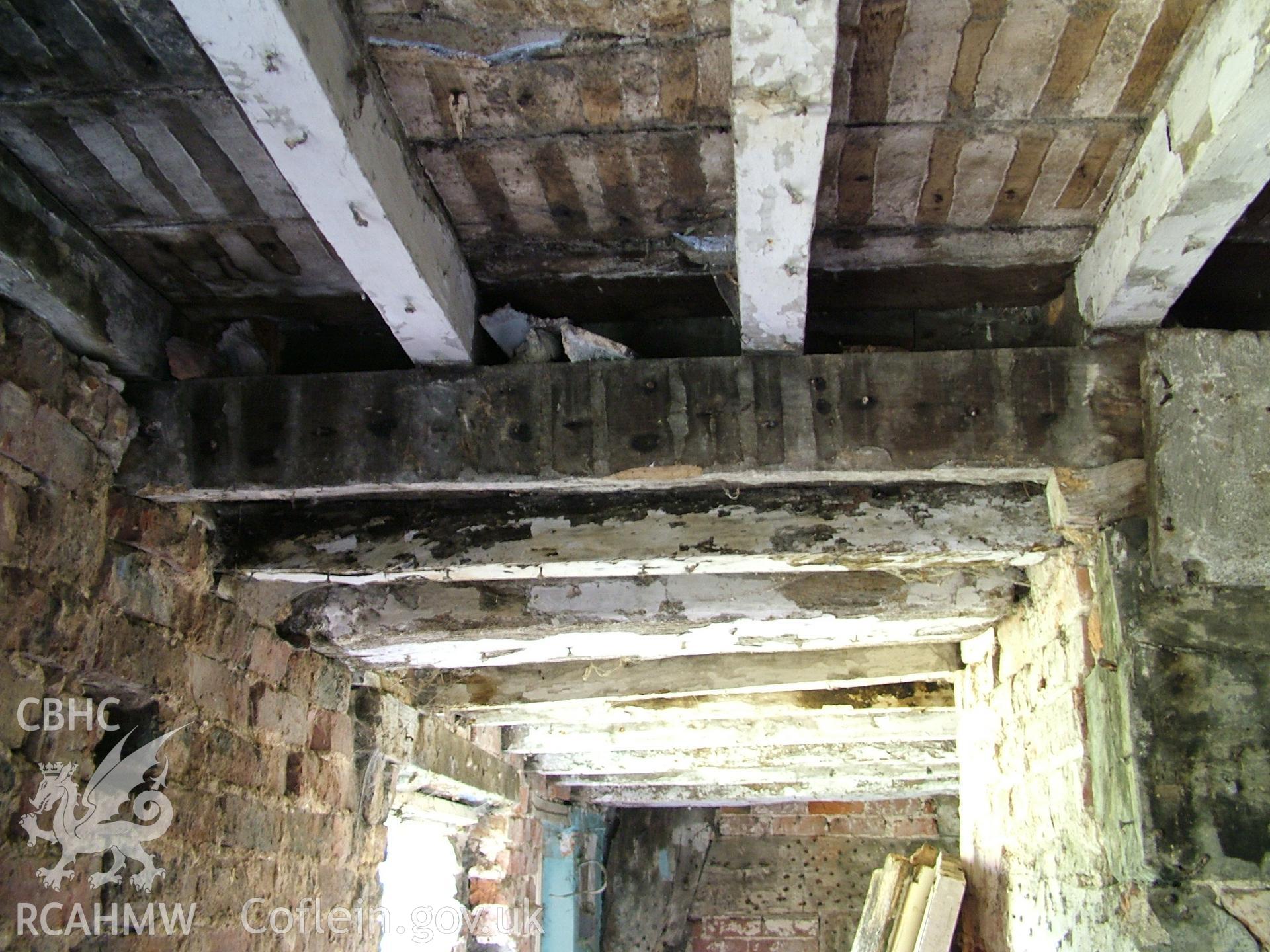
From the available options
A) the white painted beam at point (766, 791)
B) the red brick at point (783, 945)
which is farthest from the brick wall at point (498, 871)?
the red brick at point (783, 945)

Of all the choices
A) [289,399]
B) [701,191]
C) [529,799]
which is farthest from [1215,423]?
[529,799]

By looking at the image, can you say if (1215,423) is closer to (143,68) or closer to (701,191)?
(701,191)

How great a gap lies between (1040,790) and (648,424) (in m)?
1.53

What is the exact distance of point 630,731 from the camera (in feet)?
14.6

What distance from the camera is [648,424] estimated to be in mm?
1979

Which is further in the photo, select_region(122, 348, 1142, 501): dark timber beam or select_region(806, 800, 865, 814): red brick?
select_region(806, 800, 865, 814): red brick

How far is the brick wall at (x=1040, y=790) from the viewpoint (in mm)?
2135

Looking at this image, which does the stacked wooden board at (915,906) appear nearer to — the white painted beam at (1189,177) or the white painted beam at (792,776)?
the white painted beam at (792,776)

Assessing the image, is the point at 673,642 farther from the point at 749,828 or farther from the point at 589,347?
the point at 749,828

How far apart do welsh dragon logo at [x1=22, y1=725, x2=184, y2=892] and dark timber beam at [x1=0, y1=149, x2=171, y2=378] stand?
0.81 meters

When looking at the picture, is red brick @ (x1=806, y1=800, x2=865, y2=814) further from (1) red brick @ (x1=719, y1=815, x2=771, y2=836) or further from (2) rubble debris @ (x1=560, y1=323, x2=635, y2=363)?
(2) rubble debris @ (x1=560, y1=323, x2=635, y2=363)

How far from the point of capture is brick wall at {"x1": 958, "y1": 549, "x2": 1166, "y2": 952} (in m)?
2.13

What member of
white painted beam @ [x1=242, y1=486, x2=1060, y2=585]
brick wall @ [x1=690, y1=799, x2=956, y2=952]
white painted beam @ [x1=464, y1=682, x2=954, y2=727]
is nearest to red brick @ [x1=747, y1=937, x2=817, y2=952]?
brick wall @ [x1=690, y1=799, x2=956, y2=952]

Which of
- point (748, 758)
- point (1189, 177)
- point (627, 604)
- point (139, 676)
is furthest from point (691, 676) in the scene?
point (1189, 177)
